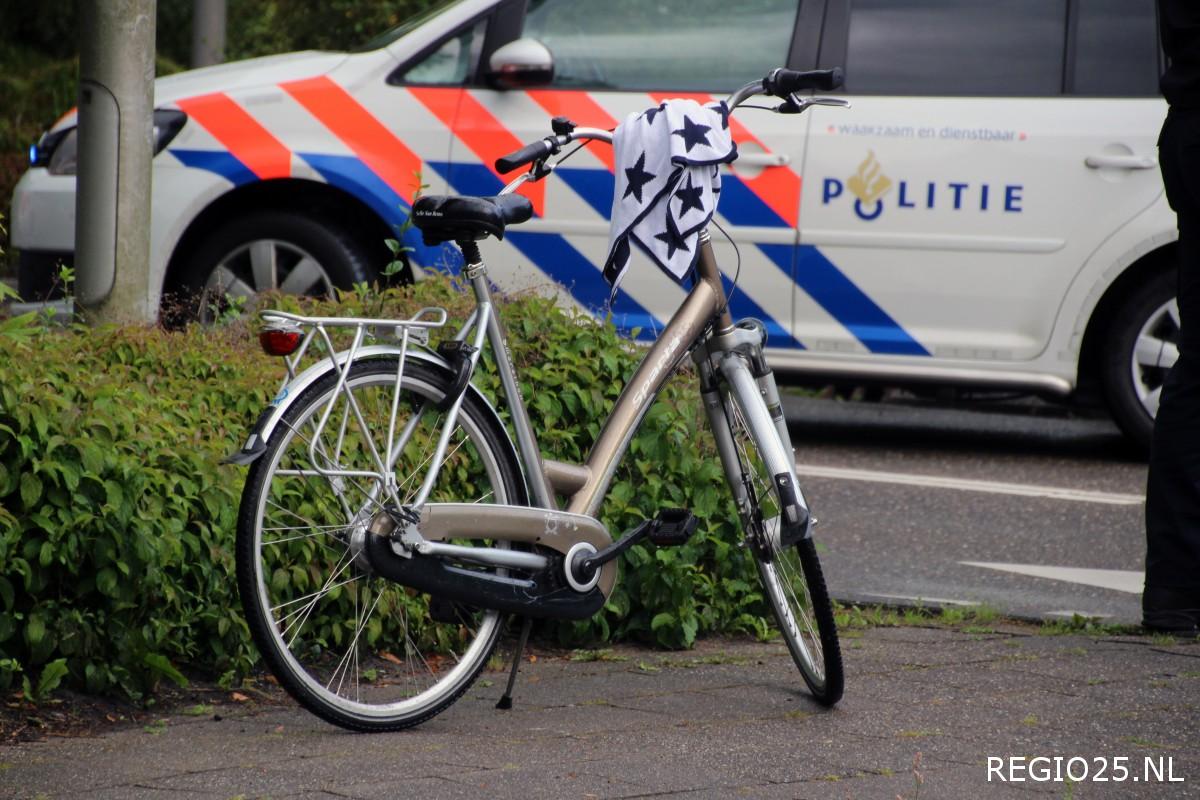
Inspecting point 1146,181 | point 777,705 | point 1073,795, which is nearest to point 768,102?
point 1146,181

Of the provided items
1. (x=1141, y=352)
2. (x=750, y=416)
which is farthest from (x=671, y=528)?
(x=1141, y=352)

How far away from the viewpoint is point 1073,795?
9.83 feet

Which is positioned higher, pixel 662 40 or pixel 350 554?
pixel 662 40

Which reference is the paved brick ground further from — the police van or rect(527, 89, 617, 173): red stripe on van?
rect(527, 89, 617, 173): red stripe on van

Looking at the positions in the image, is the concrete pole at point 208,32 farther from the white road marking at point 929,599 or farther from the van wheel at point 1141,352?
the white road marking at point 929,599

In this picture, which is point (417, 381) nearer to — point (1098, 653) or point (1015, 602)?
point (1098, 653)

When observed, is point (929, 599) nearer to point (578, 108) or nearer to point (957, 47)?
point (578, 108)

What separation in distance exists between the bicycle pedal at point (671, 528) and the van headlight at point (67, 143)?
142 inches

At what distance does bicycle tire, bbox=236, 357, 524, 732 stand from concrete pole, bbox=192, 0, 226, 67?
22.4 feet

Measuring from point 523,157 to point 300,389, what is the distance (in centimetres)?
62

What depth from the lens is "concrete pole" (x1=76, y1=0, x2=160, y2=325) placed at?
4.30 meters

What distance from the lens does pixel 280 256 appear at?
6539mm

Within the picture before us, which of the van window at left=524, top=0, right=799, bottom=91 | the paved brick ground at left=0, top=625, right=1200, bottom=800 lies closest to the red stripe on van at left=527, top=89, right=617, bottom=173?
the van window at left=524, top=0, right=799, bottom=91

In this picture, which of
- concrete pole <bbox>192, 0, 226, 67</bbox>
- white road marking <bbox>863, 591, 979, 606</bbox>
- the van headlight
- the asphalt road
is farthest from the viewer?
concrete pole <bbox>192, 0, 226, 67</bbox>
